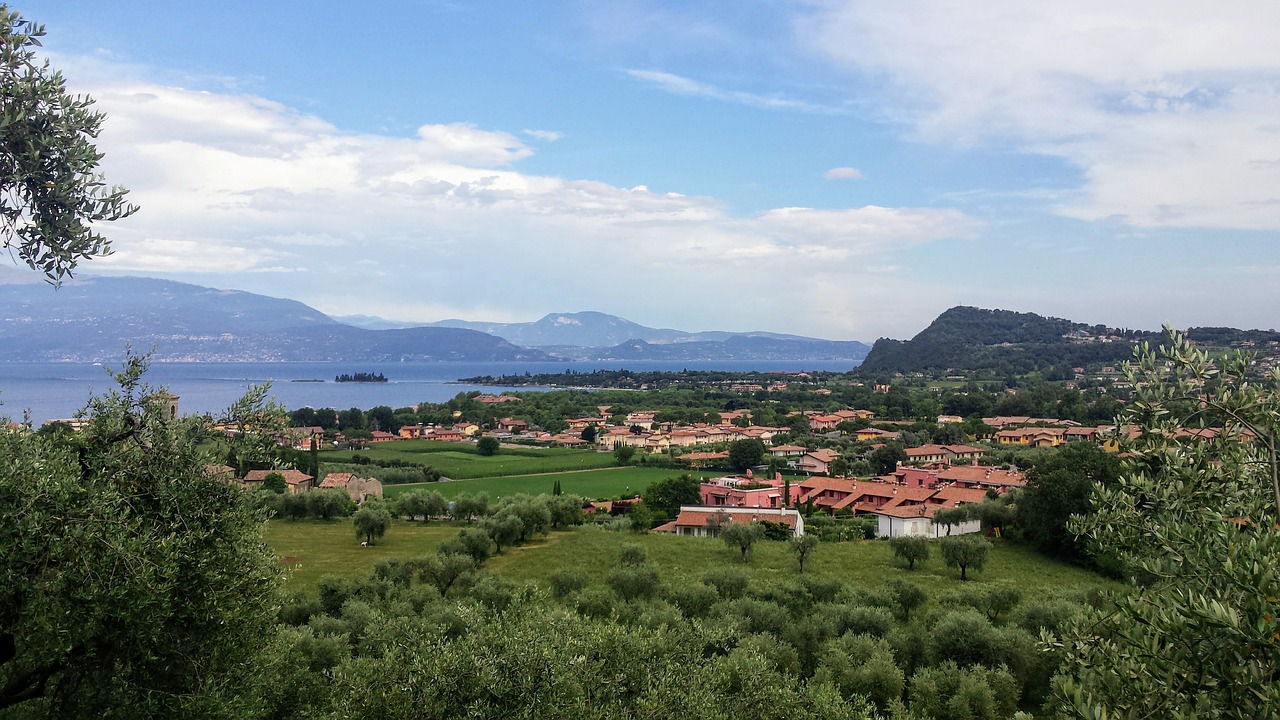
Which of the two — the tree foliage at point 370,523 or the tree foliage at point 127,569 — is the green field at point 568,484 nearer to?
the tree foliage at point 370,523

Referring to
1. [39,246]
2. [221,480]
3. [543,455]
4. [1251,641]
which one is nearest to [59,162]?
[39,246]

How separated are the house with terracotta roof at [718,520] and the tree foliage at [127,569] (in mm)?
36137

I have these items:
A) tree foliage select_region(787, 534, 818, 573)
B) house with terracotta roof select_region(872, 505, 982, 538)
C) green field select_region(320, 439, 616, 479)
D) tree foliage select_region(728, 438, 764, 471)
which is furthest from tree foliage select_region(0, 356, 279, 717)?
tree foliage select_region(728, 438, 764, 471)

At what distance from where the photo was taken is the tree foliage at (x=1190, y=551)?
4.70 meters

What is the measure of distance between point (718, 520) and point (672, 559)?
9606 millimetres

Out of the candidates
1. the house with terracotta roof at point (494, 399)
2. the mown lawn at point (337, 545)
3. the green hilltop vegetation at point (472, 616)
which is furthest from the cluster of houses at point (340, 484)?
the house with terracotta roof at point (494, 399)

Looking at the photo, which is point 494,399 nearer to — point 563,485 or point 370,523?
point 563,485

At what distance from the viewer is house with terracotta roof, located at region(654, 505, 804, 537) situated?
4422 centimetres

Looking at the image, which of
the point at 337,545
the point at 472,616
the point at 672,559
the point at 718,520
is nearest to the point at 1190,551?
the point at 472,616

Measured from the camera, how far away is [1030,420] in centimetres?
10394

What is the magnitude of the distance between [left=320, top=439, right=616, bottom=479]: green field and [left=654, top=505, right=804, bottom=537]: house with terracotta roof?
98.1ft

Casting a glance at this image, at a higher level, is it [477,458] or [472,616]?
[472,616]

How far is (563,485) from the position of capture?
64.8 meters

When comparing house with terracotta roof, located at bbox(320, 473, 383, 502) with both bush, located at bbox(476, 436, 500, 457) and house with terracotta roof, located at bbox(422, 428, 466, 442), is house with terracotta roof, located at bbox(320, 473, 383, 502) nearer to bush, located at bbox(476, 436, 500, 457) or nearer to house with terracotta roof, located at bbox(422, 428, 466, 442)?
bush, located at bbox(476, 436, 500, 457)
